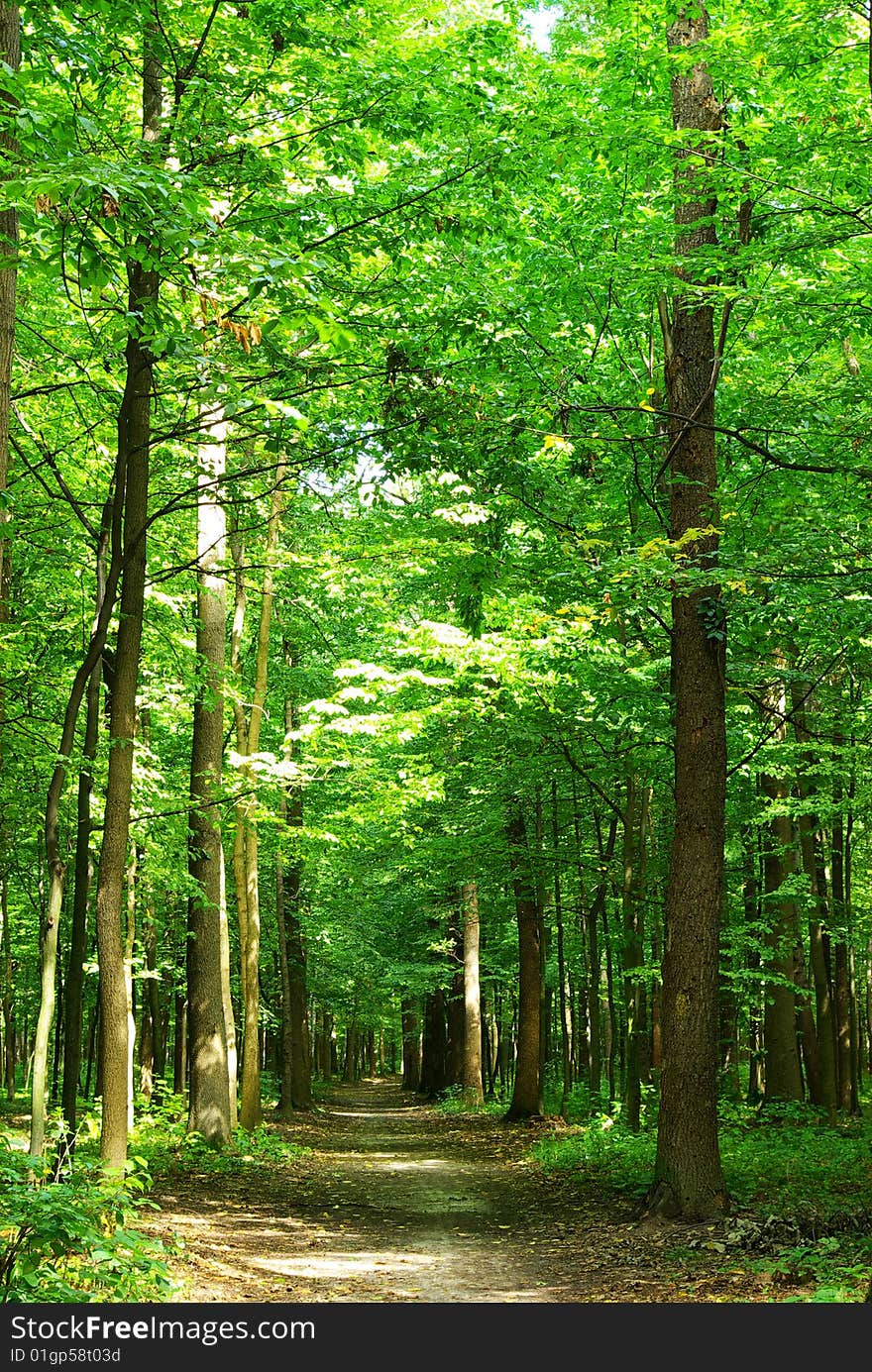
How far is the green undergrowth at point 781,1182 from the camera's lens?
22.3ft

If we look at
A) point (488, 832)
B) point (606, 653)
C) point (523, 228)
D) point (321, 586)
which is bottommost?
point (488, 832)

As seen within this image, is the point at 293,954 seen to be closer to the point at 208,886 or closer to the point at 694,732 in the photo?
the point at 208,886

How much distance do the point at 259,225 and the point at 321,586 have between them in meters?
9.03

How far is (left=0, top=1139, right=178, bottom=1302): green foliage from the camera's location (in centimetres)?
521

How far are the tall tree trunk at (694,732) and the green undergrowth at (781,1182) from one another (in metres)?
0.64

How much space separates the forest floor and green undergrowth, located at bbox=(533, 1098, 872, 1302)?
23 centimetres

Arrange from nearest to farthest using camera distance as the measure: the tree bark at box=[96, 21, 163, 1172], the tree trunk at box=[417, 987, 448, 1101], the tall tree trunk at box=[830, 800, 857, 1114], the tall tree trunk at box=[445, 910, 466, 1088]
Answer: the tree bark at box=[96, 21, 163, 1172], the tall tree trunk at box=[830, 800, 857, 1114], the tall tree trunk at box=[445, 910, 466, 1088], the tree trunk at box=[417, 987, 448, 1101]

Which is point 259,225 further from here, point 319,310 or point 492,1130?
point 492,1130

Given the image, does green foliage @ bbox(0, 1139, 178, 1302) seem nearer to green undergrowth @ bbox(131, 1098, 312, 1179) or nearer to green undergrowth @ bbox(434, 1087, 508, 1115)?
green undergrowth @ bbox(131, 1098, 312, 1179)

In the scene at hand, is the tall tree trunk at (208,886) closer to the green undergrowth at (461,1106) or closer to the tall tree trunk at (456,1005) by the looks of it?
the green undergrowth at (461,1106)

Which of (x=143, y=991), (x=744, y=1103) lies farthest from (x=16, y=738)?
(x=143, y=991)

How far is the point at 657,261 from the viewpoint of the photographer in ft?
26.8

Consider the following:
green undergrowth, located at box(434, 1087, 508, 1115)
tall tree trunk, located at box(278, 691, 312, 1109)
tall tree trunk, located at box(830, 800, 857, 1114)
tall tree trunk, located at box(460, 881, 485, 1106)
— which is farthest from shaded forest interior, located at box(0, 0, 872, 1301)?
green undergrowth, located at box(434, 1087, 508, 1115)

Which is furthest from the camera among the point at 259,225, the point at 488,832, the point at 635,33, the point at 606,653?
the point at 488,832
